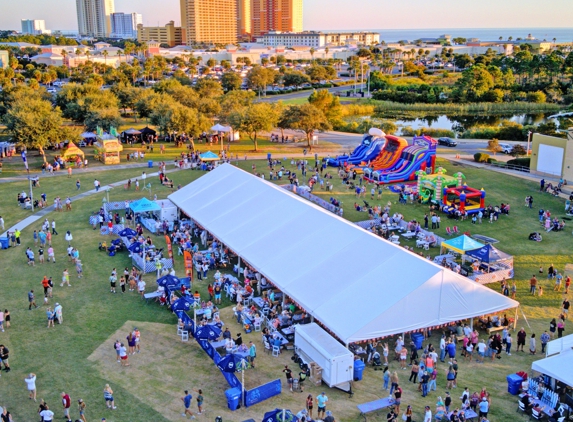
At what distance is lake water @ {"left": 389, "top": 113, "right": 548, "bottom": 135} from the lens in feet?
257

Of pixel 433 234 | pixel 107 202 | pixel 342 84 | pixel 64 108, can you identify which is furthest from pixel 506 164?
pixel 342 84

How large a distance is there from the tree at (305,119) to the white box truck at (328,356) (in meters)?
36.8

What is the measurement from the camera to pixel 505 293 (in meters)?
23.4

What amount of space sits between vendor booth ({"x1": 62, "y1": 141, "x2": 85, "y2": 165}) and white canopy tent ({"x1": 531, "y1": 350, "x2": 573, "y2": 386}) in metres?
39.4

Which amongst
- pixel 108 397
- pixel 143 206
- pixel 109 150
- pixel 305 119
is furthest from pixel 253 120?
pixel 108 397

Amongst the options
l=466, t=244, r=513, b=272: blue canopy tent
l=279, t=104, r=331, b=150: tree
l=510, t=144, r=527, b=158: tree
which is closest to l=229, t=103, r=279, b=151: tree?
l=279, t=104, r=331, b=150: tree

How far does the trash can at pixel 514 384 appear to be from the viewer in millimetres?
16719

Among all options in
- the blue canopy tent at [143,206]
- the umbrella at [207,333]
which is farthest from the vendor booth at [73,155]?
the umbrella at [207,333]

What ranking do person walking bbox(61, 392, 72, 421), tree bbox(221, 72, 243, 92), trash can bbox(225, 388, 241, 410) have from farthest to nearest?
1. tree bbox(221, 72, 243, 92)
2. trash can bbox(225, 388, 241, 410)
3. person walking bbox(61, 392, 72, 421)

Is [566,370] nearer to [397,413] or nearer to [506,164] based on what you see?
[397,413]

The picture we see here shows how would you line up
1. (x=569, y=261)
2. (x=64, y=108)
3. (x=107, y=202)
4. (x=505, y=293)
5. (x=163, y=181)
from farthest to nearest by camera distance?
(x=64, y=108), (x=163, y=181), (x=107, y=202), (x=569, y=261), (x=505, y=293)

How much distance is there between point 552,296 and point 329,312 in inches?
408

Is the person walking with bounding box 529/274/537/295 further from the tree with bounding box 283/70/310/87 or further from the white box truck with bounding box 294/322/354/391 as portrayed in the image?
the tree with bounding box 283/70/310/87

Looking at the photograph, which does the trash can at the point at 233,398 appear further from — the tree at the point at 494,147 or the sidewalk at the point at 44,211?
the tree at the point at 494,147
